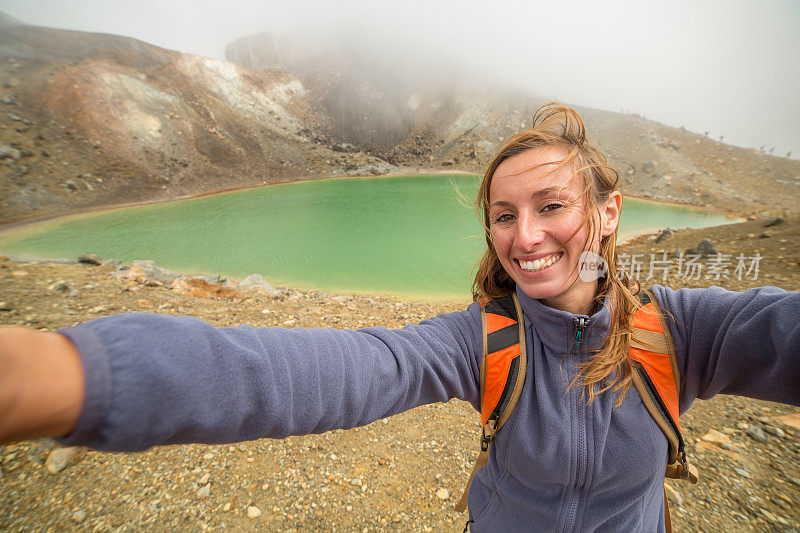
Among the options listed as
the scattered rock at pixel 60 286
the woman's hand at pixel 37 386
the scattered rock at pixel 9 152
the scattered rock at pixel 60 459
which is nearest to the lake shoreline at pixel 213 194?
the scattered rock at pixel 9 152

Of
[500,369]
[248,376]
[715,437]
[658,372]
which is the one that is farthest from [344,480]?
[715,437]

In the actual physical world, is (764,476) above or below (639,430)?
below

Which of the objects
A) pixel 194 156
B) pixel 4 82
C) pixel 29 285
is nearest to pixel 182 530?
pixel 29 285

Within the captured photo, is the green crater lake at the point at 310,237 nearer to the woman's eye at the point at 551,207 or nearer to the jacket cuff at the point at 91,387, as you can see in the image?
the woman's eye at the point at 551,207

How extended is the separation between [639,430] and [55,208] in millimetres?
30978

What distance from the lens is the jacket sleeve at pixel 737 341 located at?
116 centimetres

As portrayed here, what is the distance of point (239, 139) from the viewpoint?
37.5 m

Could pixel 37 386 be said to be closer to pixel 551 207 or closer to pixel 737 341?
pixel 551 207

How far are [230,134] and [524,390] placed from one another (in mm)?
43912

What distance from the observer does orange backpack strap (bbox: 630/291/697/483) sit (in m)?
1.29

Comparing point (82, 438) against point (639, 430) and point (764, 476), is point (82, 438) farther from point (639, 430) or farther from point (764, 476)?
point (764, 476)

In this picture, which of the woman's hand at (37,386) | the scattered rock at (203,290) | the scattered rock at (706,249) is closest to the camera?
the woman's hand at (37,386)

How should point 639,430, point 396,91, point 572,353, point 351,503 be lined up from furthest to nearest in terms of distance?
point 396,91, point 351,503, point 572,353, point 639,430

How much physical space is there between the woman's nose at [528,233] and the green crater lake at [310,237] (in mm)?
4678
